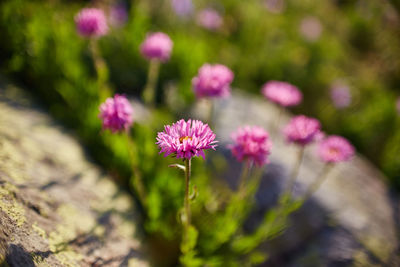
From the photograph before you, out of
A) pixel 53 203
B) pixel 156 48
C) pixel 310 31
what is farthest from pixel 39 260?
pixel 310 31

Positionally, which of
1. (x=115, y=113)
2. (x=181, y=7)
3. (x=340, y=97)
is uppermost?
(x=181, y=7)

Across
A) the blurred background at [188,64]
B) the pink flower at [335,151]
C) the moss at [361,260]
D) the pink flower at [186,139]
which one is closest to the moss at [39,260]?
the blurred background at [188,64]

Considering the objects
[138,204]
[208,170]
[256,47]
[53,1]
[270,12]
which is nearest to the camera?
[138,204]

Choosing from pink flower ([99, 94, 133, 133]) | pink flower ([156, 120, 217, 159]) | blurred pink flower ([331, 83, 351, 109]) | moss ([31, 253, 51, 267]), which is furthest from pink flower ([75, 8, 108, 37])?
blurred pink flower ([331, 83, 351, 109])

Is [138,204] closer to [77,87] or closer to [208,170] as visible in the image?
[208,170]

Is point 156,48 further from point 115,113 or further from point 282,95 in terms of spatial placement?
point 282,95

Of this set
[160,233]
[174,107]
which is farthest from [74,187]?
[174,107]

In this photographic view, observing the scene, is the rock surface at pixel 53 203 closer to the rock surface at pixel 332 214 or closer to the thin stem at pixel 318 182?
the rock surface at pixel 332 214
